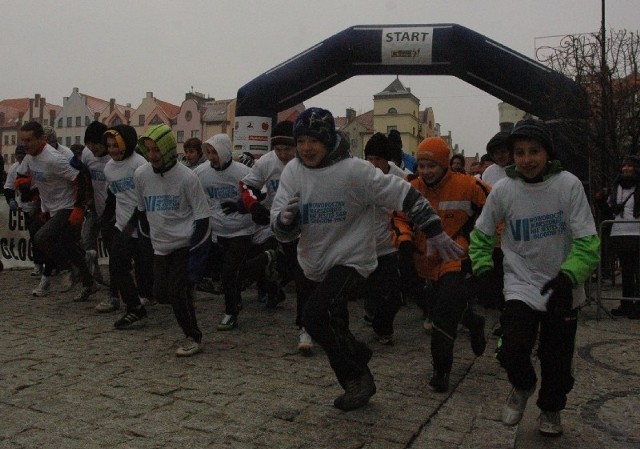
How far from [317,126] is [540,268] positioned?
5.29 feet

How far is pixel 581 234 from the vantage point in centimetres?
375

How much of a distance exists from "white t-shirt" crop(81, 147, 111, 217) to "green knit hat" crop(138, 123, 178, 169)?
2407mm

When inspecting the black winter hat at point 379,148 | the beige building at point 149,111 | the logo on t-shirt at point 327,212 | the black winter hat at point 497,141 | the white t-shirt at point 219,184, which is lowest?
the logo on t-shirt at point 327,212

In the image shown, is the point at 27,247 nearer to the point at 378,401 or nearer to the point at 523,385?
the point at 378,401

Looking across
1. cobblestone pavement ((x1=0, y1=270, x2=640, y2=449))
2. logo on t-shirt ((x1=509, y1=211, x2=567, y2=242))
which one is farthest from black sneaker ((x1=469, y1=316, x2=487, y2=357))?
logo on t-shirt ((x1=509, y1=211, x2=567, y2=242))

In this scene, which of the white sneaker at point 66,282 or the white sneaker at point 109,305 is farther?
the white sneaker at point 66,282

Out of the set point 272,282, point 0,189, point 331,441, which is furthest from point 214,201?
point 0,189

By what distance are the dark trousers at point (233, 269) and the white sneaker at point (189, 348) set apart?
3.97 feet

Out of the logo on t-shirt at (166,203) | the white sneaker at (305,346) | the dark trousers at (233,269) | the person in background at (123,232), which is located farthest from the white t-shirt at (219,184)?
the white sneaker at (305,346)

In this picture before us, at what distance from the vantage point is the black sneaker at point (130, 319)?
6855mm

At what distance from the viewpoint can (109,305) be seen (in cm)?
784

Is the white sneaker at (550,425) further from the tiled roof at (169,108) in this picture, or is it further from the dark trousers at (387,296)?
the tiled roof at (169,108)

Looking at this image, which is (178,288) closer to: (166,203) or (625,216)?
(166,203)

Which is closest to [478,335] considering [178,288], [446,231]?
[446,231]
